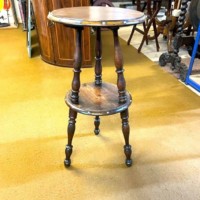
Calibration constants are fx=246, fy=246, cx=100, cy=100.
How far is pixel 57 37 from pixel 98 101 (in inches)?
68.0

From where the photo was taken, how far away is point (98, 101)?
1.47m

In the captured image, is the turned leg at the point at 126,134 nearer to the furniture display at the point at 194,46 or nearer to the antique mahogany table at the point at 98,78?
the antique mahogany table at the point at 98,78

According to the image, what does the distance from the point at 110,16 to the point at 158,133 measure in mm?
1049

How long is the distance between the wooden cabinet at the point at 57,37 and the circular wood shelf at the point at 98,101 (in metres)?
1.40

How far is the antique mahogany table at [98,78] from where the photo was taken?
1180 mm

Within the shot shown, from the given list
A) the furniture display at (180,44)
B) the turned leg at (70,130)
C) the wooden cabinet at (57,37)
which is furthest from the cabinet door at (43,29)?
the turned leg at (70,130)

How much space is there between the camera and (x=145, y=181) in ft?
4.91

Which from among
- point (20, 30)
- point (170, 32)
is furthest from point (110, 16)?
point (20, 30)

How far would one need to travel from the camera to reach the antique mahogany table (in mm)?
1180

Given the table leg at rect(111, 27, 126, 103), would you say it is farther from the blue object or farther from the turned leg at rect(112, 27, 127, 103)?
the blue object

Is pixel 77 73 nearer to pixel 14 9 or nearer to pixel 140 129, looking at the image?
pixel 140 129

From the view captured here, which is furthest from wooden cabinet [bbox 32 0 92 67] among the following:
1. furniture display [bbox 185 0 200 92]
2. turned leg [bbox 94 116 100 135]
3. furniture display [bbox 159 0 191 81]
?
turned leg [bbox 94 116 100 135]

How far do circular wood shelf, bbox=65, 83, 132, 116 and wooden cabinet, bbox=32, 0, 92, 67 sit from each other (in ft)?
4.61

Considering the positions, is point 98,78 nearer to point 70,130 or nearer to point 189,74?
point 70,130
